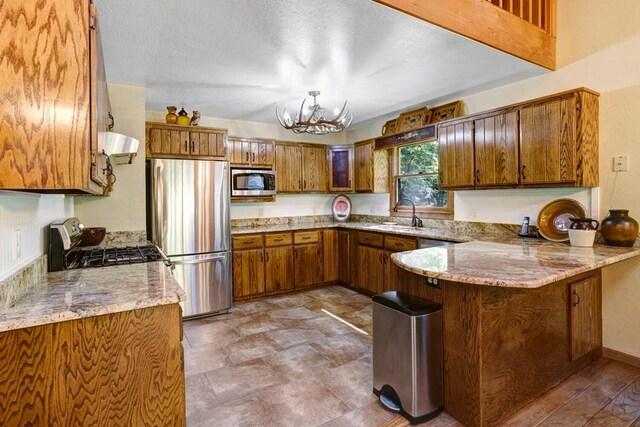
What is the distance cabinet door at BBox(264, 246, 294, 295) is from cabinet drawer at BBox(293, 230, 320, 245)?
0.14 m

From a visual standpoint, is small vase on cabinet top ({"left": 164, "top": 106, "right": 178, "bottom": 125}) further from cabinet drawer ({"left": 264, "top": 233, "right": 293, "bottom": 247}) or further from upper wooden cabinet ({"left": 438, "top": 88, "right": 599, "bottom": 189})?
upper wooden cabinet ({"left": 438, "top": 88, "right": 599, "bottom": 189})

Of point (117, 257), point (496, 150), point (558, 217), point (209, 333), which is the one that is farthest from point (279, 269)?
point (558, 217)

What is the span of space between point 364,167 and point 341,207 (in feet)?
2.92

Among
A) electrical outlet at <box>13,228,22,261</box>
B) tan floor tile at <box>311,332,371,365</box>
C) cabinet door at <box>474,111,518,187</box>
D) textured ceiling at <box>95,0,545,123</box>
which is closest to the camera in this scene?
electrical outlet at <box>13,228,22,261</box>

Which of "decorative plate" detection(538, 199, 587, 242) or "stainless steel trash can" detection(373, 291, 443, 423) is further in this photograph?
"decorative plate" detection(538, 199, 587, 242)

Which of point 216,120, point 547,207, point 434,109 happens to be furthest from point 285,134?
point 547,207

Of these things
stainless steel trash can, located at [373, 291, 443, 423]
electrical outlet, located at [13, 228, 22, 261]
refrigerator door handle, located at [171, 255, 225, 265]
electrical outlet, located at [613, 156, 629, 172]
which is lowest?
stainless steel trash can, located at [373, 291, 443, 423]

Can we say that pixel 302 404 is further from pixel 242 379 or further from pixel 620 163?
pixel 620 163

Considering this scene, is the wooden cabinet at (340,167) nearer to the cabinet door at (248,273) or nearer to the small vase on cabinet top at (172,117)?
the cabinet door at (248,273)

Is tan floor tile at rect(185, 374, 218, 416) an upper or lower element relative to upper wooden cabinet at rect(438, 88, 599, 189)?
lower

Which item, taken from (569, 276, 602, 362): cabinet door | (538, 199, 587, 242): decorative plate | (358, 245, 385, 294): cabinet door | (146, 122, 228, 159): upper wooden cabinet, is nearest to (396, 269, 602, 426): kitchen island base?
(569, 276, 602, 362): cabinet door

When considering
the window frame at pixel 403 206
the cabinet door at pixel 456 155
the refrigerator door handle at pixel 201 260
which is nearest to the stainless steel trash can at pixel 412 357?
the cabinet door at pixel 456 155

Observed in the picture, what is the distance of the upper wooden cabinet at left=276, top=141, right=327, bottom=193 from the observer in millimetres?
5027

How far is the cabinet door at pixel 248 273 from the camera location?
Answer: 14.0 feet
